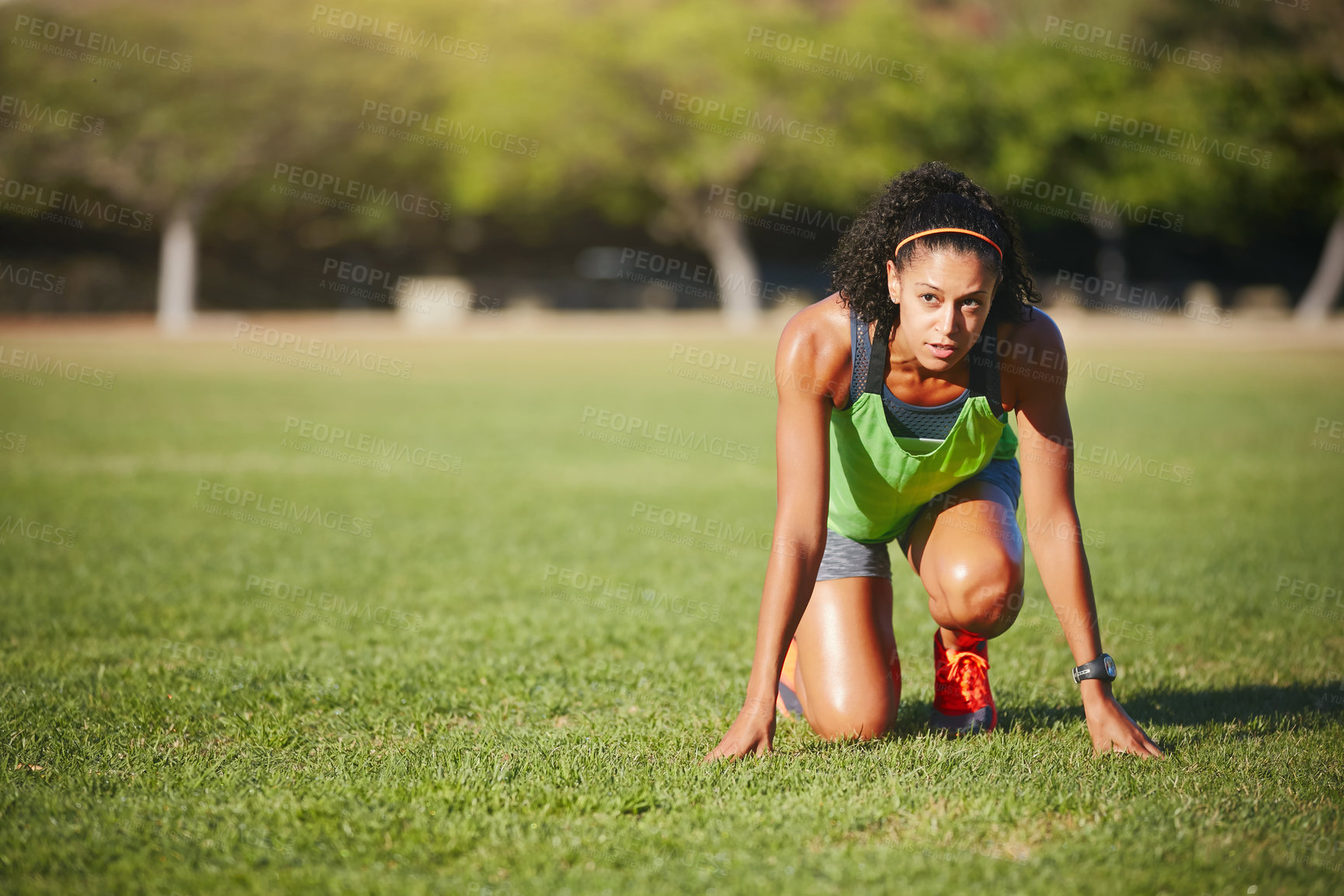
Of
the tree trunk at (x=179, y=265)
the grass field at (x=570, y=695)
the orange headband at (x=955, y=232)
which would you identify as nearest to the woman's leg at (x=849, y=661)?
the grass field at (x=570, y=695)

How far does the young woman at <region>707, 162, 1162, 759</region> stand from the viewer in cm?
357

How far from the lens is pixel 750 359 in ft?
82.0

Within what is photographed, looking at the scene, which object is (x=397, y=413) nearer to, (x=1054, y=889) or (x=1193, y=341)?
(x=1054, y=889)

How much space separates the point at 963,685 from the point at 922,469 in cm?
83

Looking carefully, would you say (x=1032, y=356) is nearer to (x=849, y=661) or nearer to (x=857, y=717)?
(x=849, y=661)

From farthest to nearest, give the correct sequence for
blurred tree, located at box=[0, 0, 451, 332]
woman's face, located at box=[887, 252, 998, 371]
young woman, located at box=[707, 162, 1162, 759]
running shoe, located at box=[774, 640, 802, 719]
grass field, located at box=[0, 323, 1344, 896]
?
blurred tree, located at box=[0, 0, 451, 332] → running shoe, located at box=[774, 640, 802, 719] → young woman, located at box=[707, 162, 1162, 759] → woman's face, located at box=[887, 252, 998, 371] → grass field, located at box=[0, 323, 1344, 896]

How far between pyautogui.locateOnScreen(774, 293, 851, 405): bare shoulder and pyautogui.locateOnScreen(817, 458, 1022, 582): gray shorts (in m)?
0.74

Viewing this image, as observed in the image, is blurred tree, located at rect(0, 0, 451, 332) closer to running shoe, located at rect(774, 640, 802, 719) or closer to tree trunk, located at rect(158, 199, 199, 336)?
tree trunk, located at rect(158, 199, 199, 336)

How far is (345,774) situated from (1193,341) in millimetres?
31640

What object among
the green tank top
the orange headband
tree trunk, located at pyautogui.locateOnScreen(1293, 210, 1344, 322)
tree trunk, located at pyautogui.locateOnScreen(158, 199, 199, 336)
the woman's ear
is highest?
tree trunk, located at pyautogui.locateOnScreen(1293, 210, 1344, 322)

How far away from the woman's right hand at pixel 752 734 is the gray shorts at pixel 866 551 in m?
0.72

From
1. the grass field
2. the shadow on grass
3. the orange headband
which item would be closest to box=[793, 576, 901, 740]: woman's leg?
the grass field

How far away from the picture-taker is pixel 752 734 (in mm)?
3611

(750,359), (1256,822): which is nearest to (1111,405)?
(750,359)
